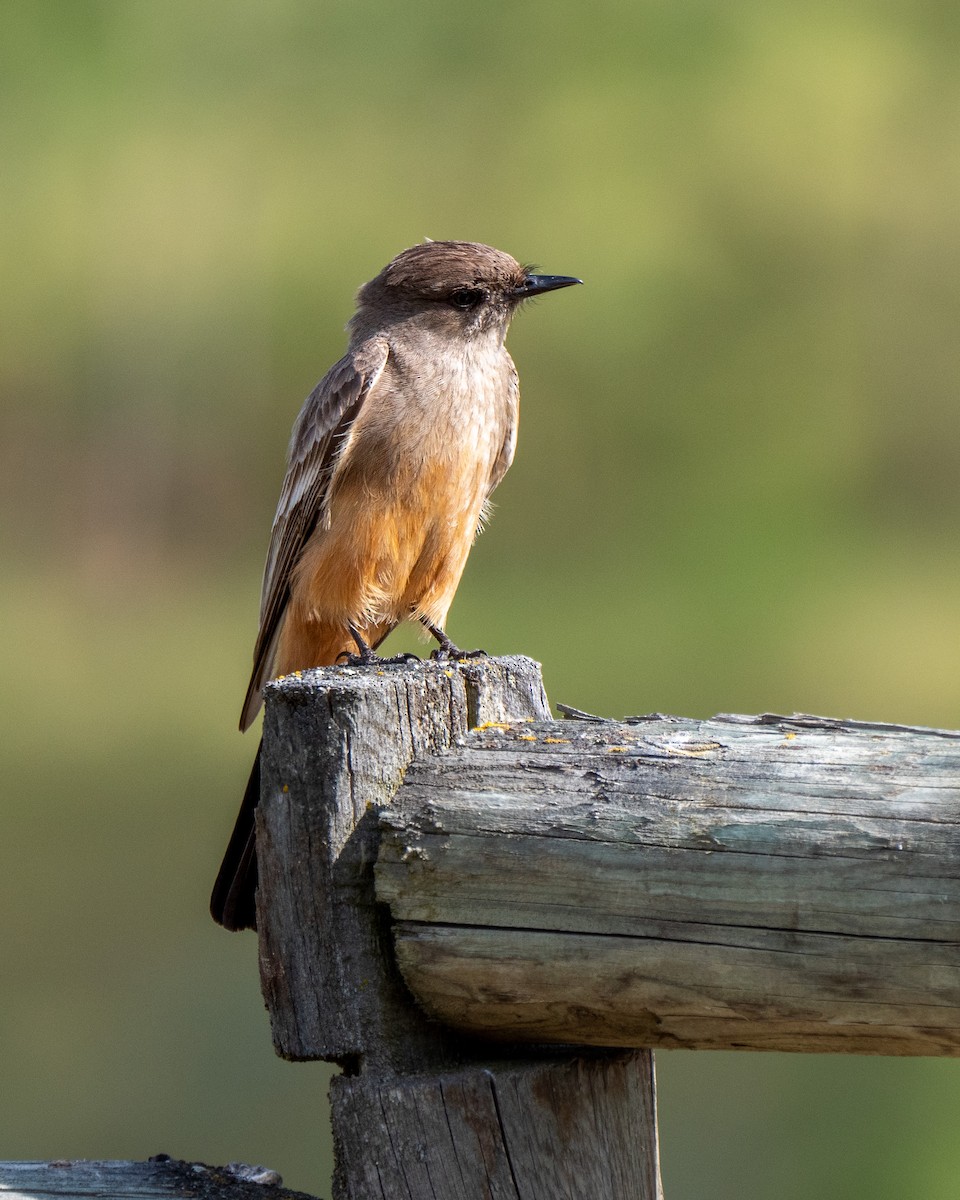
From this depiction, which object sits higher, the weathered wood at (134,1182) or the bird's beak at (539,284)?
the bird's beak at (539,284)

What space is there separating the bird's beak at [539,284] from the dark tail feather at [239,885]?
208 cm

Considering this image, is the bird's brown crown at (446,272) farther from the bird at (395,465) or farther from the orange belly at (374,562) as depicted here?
the orange belly at (374,562)

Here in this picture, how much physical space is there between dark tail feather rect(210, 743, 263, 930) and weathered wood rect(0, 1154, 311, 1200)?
675 millimetres

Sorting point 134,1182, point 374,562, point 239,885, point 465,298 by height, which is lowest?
point 134,1182

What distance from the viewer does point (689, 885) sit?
6.84ft

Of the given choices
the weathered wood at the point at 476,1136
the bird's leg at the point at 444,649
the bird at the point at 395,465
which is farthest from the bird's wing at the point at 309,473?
the weathered wood at the point at 476,1136

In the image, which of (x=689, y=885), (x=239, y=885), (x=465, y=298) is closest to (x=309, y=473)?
(x=465, y=298)

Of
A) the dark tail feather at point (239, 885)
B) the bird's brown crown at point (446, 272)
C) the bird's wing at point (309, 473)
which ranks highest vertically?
the bird's brown crown at point (446, 272)

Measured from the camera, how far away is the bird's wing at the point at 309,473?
445 cm

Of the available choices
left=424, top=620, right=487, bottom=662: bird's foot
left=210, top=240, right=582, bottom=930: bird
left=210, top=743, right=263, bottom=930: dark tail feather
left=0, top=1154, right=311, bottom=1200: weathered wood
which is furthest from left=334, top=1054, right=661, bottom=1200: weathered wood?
left=210, top=240, right=582, bottom=930: bird

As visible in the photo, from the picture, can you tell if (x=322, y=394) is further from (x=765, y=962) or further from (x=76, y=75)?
(x=76, y=75)

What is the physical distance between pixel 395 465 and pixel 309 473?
0.93 ft

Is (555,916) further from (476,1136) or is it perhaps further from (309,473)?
(309,473)

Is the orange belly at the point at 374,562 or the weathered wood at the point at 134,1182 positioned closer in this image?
the weathered wood at the point at 134,1182
